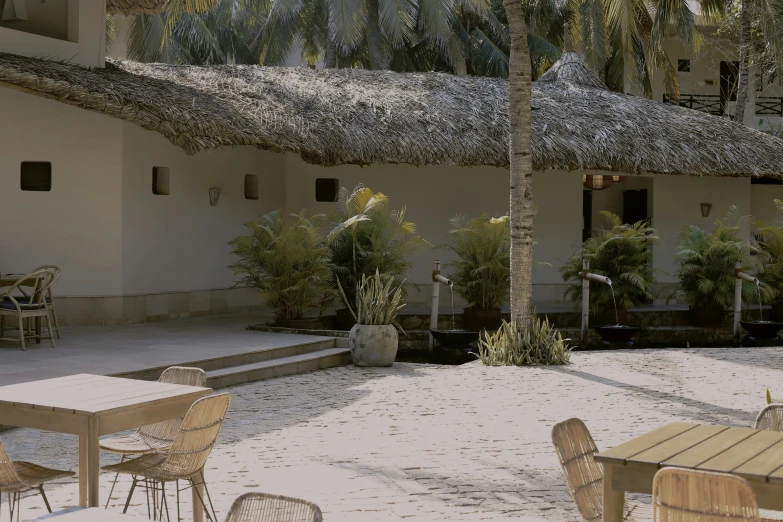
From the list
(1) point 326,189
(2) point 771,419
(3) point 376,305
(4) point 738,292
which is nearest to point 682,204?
(4) point 738,292

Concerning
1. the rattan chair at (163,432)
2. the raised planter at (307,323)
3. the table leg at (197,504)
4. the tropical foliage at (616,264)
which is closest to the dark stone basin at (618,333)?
the tropical foliage at (616,264)

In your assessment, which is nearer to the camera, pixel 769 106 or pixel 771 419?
pixel 771 419

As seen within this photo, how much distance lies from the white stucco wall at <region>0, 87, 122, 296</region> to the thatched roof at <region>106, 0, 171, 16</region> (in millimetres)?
2575

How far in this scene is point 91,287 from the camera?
11.7 metres

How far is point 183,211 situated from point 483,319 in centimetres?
436

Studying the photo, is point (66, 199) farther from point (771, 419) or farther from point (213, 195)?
point (771, 419)

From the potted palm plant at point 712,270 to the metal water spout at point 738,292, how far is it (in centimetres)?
13

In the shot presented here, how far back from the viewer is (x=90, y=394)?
4297 millimetres

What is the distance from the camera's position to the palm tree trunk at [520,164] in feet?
34.3

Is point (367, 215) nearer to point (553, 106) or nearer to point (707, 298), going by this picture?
point (553, 106)

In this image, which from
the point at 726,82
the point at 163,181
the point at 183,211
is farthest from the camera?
the point at 726,82

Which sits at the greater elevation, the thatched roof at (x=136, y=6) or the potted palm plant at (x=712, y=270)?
the thatched roof at (x=136, y=6)

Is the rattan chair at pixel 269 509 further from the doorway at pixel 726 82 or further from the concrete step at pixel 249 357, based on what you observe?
the doorway at pixel 726 82

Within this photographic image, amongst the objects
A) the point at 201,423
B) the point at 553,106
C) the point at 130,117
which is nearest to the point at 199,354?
the point at 130,117
